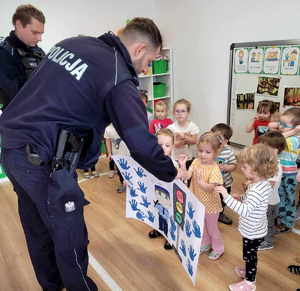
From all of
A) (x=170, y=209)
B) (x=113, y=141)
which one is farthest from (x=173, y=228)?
(x=113, y=141)

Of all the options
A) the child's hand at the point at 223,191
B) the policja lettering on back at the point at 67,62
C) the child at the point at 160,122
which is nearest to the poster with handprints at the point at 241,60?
the child at the point at 160,122

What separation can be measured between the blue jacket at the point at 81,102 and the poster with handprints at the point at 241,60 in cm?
296

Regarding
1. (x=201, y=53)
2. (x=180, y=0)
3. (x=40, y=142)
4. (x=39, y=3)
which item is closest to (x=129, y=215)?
(x=40, y=142)

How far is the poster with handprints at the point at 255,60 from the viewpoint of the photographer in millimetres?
3740

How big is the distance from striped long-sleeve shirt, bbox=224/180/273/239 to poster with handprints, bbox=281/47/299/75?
7.43 ft

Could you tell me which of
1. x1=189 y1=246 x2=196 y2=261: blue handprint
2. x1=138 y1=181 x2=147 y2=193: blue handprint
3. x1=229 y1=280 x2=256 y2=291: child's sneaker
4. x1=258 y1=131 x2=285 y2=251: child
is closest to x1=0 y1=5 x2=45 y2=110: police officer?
x1=138 y1=181 x2=147 y2=193: blue handprint

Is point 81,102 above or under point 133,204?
above

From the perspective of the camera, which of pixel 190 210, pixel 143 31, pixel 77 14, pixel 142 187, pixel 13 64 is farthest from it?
pixel 77 14

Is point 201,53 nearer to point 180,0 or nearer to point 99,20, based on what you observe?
point 180,0

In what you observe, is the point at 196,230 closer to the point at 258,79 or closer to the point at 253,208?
the point at 253,208

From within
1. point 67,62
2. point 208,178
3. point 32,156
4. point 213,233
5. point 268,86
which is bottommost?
point 213,233

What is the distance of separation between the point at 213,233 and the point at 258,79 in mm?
2438

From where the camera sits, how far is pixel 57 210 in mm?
1396

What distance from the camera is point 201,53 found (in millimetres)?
4574
